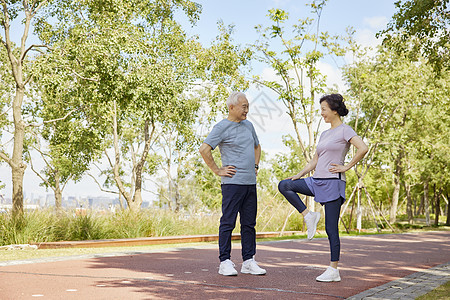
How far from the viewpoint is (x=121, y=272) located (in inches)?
254

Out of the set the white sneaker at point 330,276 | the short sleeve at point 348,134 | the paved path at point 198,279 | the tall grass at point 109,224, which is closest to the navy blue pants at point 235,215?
the paved path at point 198,279

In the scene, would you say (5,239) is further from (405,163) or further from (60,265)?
(405,163)

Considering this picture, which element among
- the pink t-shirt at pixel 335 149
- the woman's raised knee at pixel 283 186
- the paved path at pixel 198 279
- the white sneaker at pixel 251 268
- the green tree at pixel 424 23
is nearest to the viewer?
the paved path at pixel 198 279

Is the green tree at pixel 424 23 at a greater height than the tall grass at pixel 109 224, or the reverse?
the green tree at pixel 424 23

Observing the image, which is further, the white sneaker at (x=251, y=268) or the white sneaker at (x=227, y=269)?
the white sneaker at (x=251, y=268)

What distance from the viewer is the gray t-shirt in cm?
599

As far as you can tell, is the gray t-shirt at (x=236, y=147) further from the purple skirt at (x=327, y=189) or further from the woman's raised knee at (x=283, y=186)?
the purple skirt at (x=327, y=189)

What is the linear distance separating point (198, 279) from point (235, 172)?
4.14 ft

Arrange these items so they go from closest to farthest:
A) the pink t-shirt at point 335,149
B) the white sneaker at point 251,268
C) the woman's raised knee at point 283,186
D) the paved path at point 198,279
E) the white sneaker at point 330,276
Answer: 1. the paved path at point 198,279
2. the white sneaker at point 330,276
3. the pink t-shirt at point 335,149
4. the woman's raised knee at point 283,186
5. the white sneaker at point 251,268

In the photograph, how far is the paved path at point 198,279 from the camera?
190 inches

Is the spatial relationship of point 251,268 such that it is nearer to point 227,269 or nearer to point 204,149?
point 227,269

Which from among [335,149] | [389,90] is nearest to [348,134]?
[335,149]

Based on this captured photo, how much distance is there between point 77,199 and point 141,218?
7.61 feet

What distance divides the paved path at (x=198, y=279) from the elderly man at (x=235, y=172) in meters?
0.36
